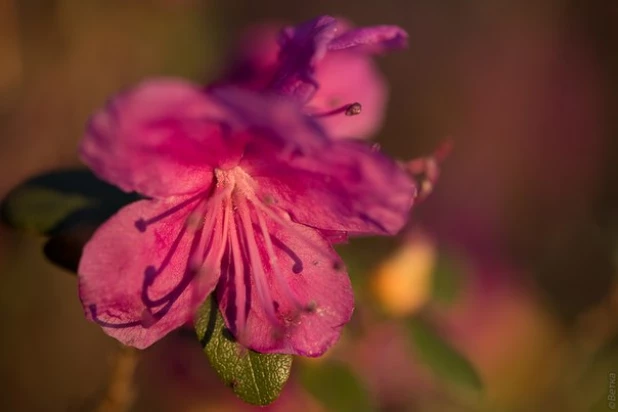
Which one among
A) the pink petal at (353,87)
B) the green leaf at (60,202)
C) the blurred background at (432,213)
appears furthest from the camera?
the blurred background at (432,213)

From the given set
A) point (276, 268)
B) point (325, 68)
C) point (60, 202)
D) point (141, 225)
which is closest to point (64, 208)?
point (60, 202)

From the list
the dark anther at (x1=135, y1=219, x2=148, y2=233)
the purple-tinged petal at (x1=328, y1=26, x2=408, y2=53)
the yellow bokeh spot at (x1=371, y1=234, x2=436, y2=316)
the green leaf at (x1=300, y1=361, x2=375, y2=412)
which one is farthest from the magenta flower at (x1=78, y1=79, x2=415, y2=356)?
the yellow bokeh spot at (x1=371, y1=234, x2=436, y2=316)

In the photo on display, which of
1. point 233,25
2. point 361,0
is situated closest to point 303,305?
point 233,25

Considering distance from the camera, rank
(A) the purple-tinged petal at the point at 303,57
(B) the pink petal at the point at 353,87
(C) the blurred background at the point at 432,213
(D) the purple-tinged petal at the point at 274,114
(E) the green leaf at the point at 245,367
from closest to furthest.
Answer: (D) the purple-tinged petal at the point at 274,114, (A) the purple-tinged petal at the point at 303,57, (E) the green leaf at the point at 245,367, (B) the pink petal at the point at 353,87, (C) the blurred background at the point at 432,213

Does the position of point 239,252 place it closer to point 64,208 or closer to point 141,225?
point 141,225

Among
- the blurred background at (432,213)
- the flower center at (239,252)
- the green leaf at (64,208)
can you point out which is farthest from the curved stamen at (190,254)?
the blurred background at (432,213)

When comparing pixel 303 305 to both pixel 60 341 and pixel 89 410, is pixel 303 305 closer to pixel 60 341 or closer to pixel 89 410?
pixel 89 410

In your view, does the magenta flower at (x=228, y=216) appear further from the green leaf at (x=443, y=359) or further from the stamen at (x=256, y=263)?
the green leaf at (x=443, y=359)
